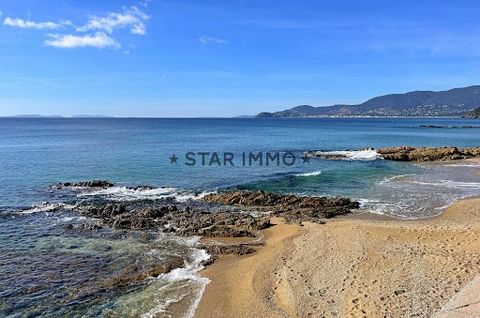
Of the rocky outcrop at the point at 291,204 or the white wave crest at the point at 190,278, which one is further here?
the rocky outcrop at the point at 291,204

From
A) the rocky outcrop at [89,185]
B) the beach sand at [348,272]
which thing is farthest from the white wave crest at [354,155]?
the beach sand at [348,272]

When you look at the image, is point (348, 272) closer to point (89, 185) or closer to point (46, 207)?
point (46, 207)

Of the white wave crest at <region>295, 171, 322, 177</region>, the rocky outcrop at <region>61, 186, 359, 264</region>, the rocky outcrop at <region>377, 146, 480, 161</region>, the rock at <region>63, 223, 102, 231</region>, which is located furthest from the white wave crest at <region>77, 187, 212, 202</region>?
the rocky outcrop at <region>377, 146, 480, 161</region>

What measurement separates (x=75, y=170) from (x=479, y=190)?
41.1m

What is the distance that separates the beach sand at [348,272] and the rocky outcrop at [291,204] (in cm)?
301

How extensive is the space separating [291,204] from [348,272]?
13.3 m

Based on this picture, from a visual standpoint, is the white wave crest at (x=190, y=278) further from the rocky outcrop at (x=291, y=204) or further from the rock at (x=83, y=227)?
the rocky outcrop at (x=291, y=204)

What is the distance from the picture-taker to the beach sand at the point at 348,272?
14438 millimetres

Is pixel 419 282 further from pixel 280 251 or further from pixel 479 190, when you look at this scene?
pixel 479 190

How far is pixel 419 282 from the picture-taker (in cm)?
1573

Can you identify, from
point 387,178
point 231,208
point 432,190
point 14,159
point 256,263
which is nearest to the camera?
point 256,263

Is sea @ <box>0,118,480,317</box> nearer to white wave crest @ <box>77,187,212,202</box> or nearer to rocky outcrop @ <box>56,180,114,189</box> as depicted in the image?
white wave crest @ <box>77,187,212,202</box>

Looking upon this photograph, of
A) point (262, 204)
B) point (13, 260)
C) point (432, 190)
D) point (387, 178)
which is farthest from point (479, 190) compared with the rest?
point (13, 260)

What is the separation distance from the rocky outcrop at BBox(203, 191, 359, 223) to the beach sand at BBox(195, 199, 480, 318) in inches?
118
